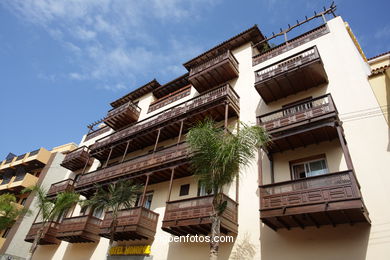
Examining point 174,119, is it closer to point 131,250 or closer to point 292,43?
point 131,250

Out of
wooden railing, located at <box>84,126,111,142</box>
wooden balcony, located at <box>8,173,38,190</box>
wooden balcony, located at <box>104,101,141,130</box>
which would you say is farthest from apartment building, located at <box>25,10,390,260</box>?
wooden balcony, located at <box>8,173,38,190</box>

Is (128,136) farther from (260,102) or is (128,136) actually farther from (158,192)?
(260,102)

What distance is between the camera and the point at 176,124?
20469 mm

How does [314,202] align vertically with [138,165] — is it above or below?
below

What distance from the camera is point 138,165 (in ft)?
65.0

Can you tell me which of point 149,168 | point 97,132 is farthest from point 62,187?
point 149,168

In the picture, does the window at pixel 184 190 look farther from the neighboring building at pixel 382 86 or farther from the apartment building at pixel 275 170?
the neighboring building at pixel 382 86

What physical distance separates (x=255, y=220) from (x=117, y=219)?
8421mm

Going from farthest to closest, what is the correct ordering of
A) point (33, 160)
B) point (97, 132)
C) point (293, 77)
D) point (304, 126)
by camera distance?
point (33, 160) < point (97, 132) < point (293, 77) < point (304, 126)

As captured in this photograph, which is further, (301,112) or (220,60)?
(220,60)

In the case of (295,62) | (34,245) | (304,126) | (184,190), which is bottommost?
(34,245)

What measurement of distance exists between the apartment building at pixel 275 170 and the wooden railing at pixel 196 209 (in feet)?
0.19

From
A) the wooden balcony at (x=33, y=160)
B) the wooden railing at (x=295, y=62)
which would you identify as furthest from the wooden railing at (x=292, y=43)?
the wooden balcony at (x=33, y=160)

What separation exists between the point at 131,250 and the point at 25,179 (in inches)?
919
